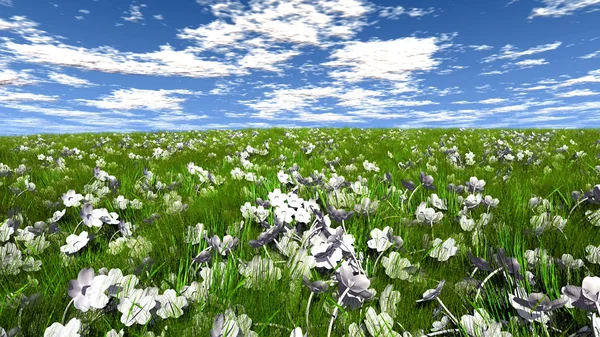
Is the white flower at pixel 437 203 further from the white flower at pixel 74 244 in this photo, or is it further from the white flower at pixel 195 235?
the white flower at pixel 74 244

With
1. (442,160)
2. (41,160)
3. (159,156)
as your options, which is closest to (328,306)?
(442,160)

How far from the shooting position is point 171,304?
2.23m

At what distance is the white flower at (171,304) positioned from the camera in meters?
2.20

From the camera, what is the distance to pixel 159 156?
10.7 metres

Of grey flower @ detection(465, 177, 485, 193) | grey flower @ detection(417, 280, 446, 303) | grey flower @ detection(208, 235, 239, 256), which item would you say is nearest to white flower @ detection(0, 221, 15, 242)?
grey flower @ detection(208, 235, 239, 256)

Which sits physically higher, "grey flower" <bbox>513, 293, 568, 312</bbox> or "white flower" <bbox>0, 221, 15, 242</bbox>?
"grey flower" <bbox>513, 293, 568, 312</bbox>

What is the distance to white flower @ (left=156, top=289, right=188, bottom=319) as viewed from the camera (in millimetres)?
2195

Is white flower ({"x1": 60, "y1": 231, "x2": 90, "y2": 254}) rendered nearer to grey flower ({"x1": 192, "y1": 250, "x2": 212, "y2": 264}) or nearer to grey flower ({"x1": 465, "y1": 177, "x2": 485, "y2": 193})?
grey flower ({"x1": 192, "y1": 250, "x2": 212, "y2": 264})

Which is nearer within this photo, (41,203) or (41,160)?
(41,203)

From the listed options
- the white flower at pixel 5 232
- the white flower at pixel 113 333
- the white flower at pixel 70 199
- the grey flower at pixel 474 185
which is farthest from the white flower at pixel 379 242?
the white flower at pixel 70 199

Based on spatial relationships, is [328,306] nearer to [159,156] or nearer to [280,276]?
[280,276]

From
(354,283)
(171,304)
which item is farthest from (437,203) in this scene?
(171,304)

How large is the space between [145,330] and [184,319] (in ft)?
0.68

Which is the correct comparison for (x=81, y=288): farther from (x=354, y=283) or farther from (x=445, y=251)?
(x=445, y=251)
